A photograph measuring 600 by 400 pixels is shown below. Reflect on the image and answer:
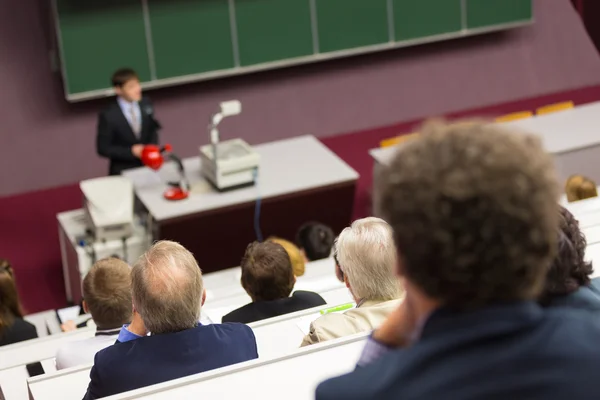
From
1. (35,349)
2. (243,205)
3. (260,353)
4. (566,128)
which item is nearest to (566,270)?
(260,353)

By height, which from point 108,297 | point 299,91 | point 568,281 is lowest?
point 108,297

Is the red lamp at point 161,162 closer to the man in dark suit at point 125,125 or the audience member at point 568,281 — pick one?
the man in dark suit at point 125,125

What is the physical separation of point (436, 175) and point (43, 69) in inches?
263

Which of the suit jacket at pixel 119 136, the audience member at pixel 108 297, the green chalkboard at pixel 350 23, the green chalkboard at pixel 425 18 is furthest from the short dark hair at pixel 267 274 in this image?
the green chalkboard at pixel 425 18

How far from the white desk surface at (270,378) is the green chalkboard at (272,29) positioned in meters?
5.84

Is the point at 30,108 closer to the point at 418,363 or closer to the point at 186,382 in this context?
the point at 186,382

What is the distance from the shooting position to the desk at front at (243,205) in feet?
18.1

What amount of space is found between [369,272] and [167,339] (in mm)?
652

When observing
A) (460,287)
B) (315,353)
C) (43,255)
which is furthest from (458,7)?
(460,287)

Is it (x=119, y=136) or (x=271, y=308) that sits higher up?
(x=119, y=136)

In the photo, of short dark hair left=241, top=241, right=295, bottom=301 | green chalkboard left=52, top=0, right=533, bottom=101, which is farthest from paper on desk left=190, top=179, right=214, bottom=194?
short dark hair left=241, top=241, right=295, bottom=301

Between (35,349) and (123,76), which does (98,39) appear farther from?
(35,349)

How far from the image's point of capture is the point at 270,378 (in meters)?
1.99

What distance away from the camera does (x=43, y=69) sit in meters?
7.29
